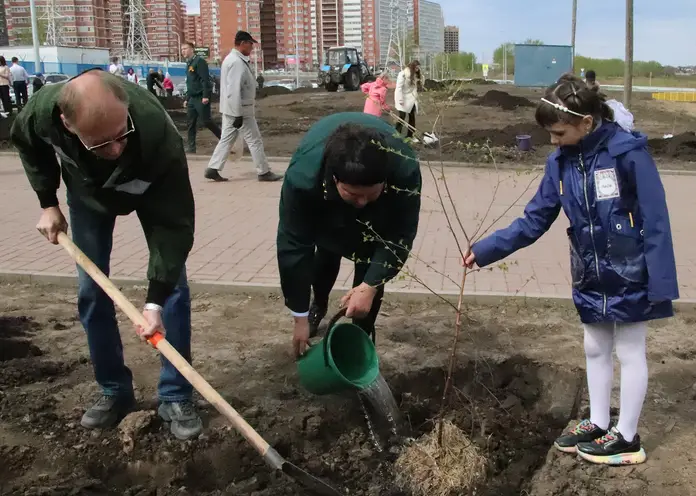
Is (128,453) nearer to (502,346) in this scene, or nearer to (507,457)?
(507,457)

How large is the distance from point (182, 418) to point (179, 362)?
24.0 inches

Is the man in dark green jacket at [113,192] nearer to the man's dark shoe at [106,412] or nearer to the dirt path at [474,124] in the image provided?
the man's dark shoe at [106,412]

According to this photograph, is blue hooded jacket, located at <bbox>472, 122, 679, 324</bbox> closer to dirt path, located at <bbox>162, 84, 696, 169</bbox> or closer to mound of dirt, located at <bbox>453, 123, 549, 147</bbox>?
dirt path, located at <bbox>162, 84, 696, 169</bbox>

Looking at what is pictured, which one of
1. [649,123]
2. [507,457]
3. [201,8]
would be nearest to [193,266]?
[507,457]

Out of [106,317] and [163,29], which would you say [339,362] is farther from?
[163,29]

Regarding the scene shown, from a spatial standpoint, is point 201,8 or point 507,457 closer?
point 507,457

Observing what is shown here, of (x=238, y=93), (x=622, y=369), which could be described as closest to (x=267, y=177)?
(x=238, y=93)

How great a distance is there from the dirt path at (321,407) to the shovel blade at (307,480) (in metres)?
0.15

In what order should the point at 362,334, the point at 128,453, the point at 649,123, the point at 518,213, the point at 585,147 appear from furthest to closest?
the point at 649,123 → the point at 518,213 → the point at 362,334 → the point at 128,453 → the point at 585,147

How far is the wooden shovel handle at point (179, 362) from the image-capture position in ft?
8.55

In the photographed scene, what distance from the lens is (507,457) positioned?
10.1 ft

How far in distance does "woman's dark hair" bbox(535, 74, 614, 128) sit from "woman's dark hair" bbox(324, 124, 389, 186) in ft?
2.11

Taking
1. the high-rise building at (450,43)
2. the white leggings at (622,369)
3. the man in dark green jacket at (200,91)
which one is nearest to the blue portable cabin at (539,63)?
Answer: the high-rise building at (450,43)

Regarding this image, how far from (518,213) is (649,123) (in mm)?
14269
